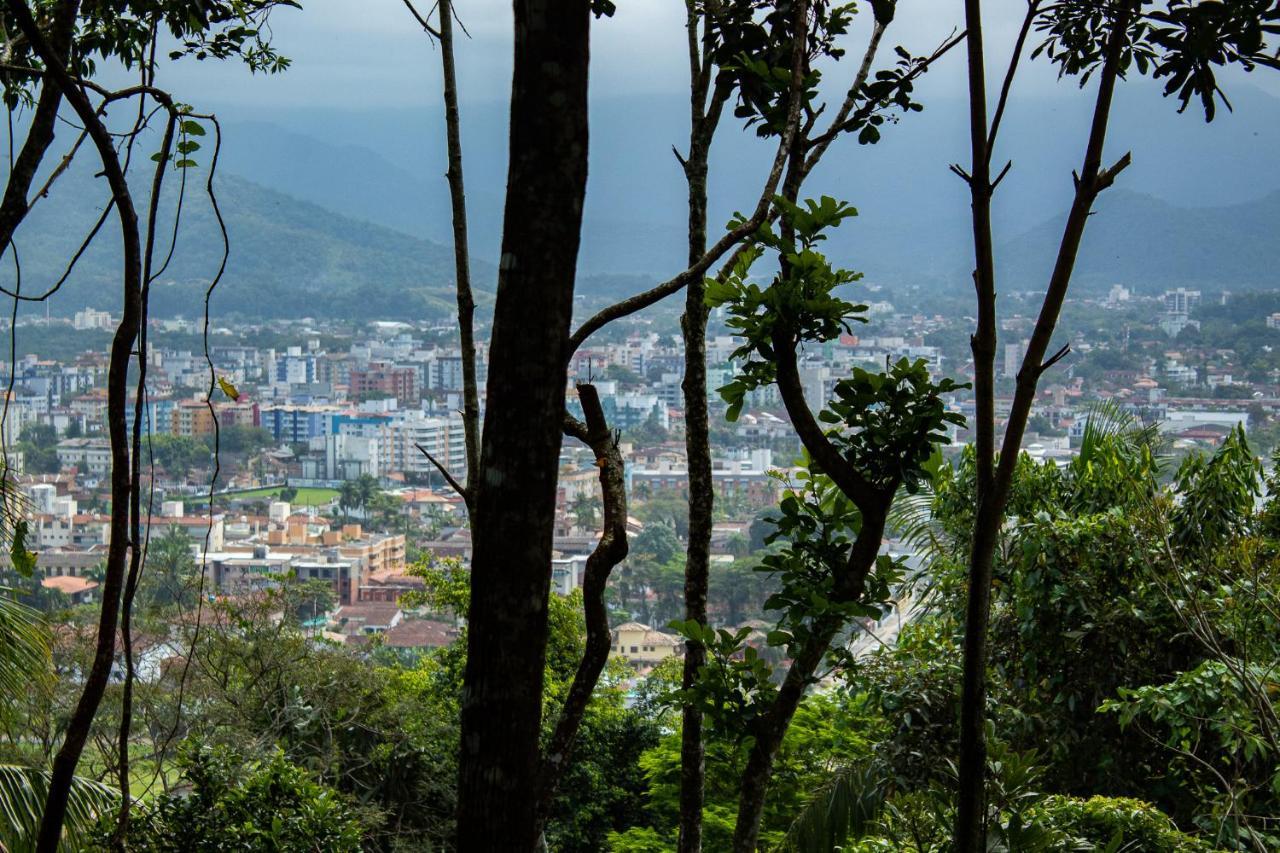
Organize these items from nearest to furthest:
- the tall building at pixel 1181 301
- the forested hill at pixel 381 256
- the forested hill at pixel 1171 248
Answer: the tall building at pixel 1181 301, the forested hill at pixel 1171 248, the forested hill at pixel 381 256

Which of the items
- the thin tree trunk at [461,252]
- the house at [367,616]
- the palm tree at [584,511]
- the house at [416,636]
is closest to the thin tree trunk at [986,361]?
the thin tree trunk at [461,252]

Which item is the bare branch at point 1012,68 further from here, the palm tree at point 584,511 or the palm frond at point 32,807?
the palm tree at point 584,511

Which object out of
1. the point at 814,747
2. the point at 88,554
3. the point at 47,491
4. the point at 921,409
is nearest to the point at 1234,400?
the point at 814,747

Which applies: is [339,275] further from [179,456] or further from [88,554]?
[88,554]

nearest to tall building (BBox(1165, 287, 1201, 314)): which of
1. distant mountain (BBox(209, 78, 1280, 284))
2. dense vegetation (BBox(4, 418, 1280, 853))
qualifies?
distant mountain (BBox(209, 78, 1280, 284))

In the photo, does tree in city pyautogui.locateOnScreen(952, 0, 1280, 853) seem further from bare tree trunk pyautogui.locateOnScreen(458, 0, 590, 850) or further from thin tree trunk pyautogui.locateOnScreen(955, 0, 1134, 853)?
bare tree trunk pyautogui.locateOnScreen(458, 0, 590, 850)
